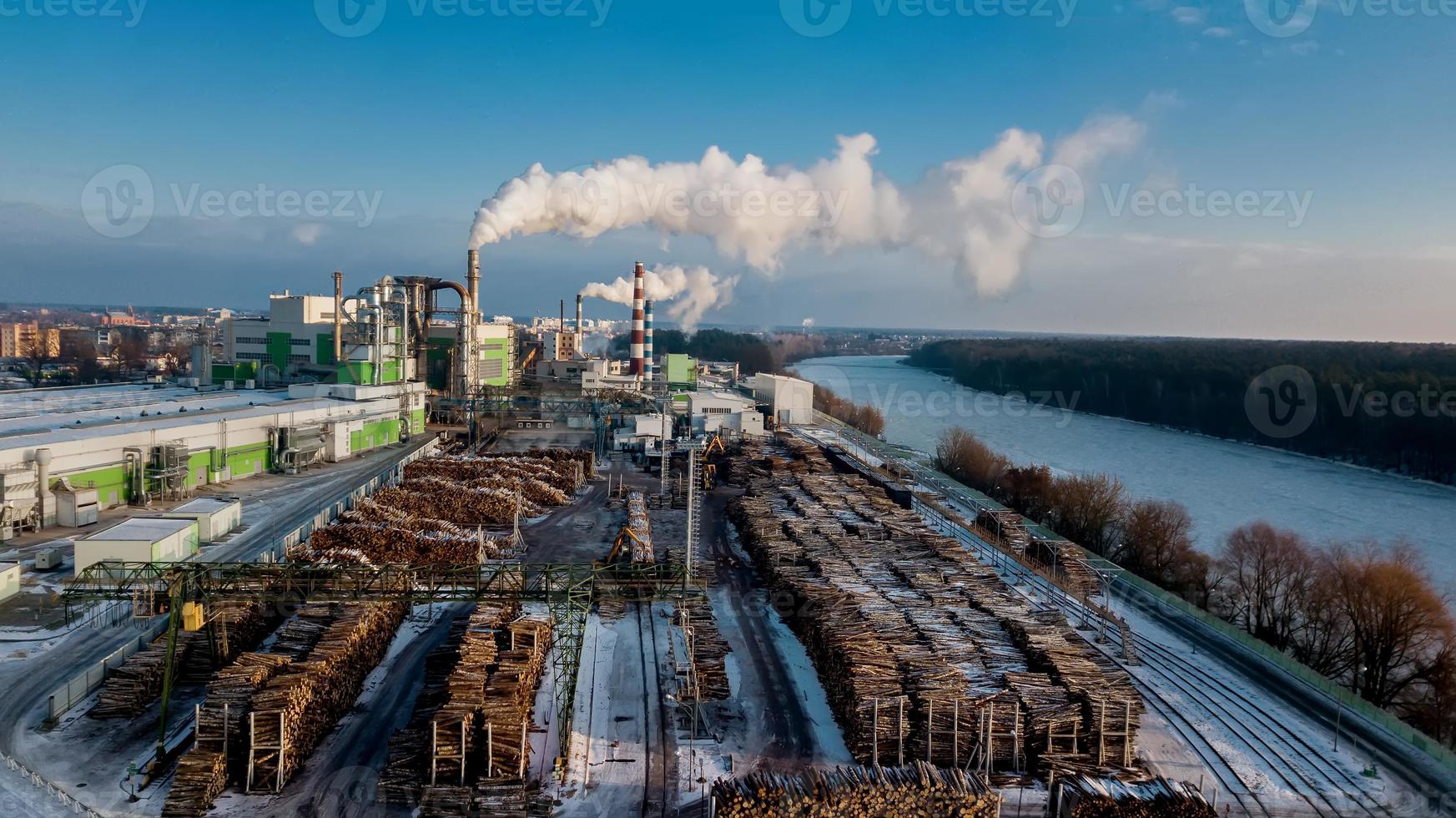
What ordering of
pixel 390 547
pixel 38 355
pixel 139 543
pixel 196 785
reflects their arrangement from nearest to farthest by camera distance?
1. pixel 196 785
2. pixel 139 543
3. pixel 390 547
4. pixel 38 355

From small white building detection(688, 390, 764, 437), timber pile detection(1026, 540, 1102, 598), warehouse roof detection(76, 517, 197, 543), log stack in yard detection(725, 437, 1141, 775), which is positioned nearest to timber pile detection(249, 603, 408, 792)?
warehouse roof detection(76, 517, 197, 543)

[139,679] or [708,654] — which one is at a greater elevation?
[139,679]

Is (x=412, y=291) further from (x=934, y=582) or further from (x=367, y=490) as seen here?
(x=934, y=582)

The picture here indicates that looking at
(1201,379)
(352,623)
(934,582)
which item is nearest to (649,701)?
(352,623)

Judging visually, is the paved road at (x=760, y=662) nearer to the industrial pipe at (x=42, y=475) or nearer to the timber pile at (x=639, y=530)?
the timber pile at (x=639, y=530)

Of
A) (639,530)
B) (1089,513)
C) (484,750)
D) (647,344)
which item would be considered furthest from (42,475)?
(647,344)

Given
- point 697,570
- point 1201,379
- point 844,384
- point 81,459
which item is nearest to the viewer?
point 697,570

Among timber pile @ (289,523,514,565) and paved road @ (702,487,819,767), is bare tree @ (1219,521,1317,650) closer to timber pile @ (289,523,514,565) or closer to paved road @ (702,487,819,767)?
paved road @ (702,487,819,767)

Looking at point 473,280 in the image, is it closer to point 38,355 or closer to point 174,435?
point 174,435
